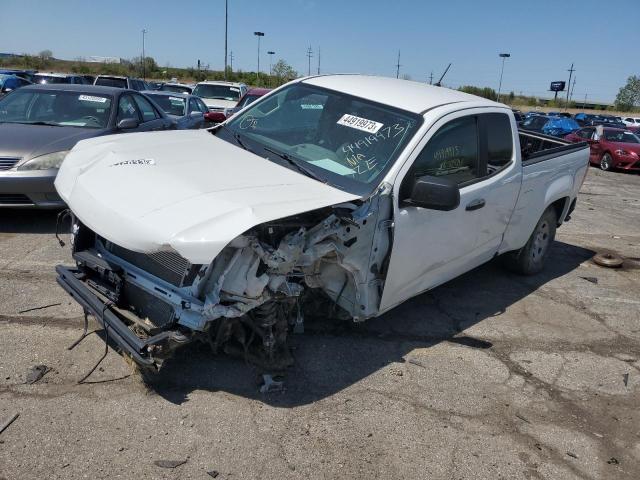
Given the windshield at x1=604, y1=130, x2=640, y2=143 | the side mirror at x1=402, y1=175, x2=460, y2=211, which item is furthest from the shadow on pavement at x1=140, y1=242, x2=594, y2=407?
the windshield at x1=604, y1=130, x2=640, y2=143

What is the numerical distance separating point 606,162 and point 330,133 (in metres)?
18.0

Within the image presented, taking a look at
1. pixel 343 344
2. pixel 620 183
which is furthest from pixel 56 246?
pixel 620 183

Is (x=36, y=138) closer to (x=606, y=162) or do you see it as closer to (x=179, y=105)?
(x=179, y=105)

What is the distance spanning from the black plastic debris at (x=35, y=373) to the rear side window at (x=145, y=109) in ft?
16.4

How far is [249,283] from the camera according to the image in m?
3.11

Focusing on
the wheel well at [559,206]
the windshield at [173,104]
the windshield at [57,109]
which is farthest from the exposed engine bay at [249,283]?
the windshield at [173,104]

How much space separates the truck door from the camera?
150 inches

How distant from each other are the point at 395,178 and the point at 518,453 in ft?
6.07

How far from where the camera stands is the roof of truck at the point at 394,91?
14.0 ft

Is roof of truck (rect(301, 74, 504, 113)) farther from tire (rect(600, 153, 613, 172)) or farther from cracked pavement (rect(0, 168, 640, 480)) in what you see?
tire (rect(600, 153, 613, 172))

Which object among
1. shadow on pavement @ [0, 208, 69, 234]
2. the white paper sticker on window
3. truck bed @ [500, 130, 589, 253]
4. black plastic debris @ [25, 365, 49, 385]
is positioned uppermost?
the white paper sticker on window

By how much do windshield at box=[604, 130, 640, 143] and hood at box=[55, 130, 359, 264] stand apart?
19.2 metres

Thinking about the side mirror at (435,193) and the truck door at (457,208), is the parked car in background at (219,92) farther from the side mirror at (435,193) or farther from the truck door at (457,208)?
the side mirror at (435,193)

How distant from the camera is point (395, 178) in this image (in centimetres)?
368
